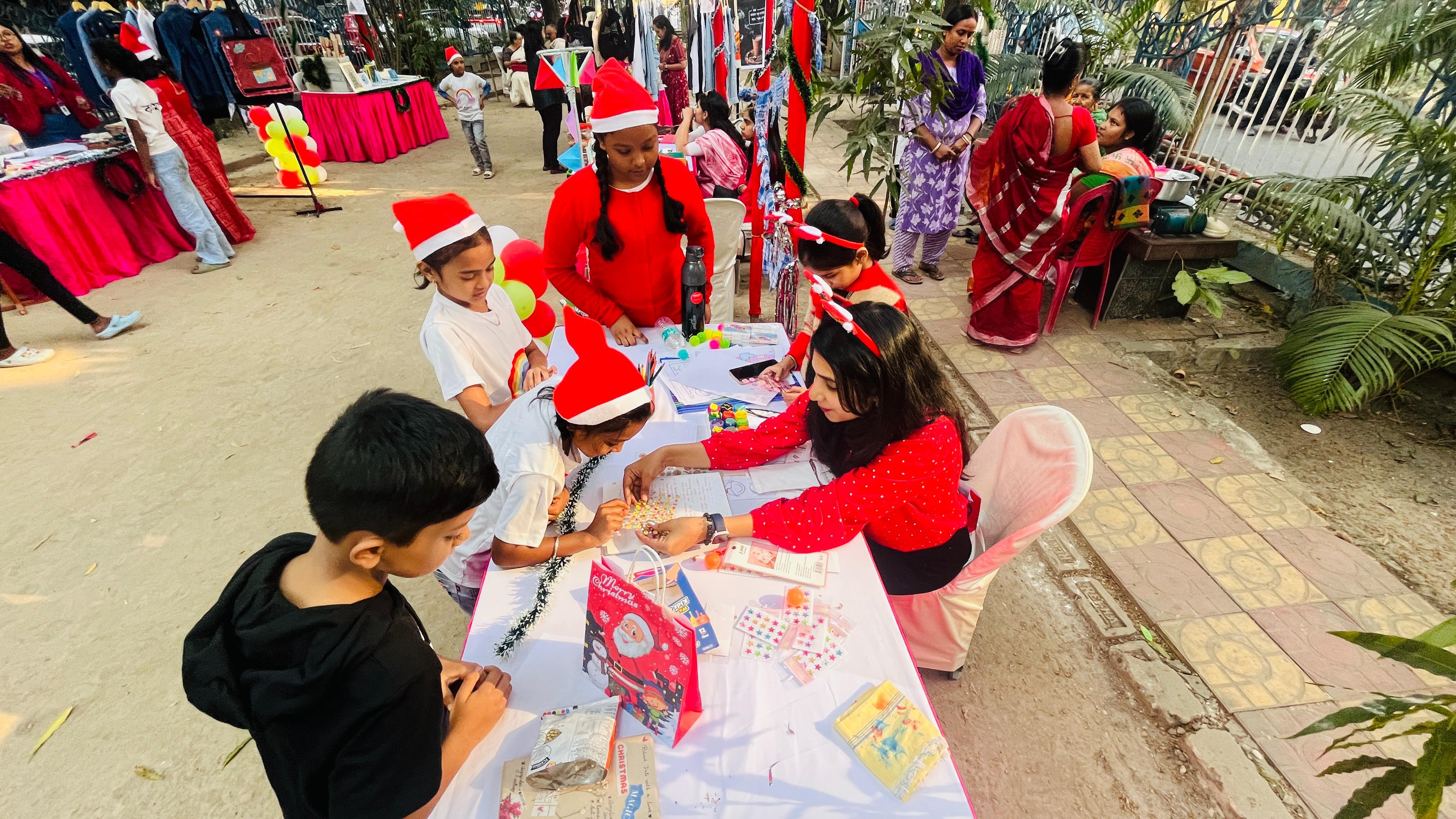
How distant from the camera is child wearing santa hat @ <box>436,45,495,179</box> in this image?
23.7ft

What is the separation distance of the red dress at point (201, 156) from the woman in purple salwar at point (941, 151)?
19.2 feet

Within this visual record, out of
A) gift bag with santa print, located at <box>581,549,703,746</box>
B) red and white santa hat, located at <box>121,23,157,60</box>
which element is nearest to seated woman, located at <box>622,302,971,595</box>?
gift bag with santa print, located at <box>581,549,703,746</box>

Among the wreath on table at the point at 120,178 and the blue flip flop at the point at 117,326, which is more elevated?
the wreath on table at the point at 120,178

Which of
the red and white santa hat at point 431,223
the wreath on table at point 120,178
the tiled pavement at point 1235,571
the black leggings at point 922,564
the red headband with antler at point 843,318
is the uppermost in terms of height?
the red and white santa hat at point 431,223

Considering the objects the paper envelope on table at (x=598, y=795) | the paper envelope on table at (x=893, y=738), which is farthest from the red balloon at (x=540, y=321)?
the paper envelope on table at (x=893, y=738)

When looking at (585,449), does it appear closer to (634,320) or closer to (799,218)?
(634,320)

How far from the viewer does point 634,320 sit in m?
2.71

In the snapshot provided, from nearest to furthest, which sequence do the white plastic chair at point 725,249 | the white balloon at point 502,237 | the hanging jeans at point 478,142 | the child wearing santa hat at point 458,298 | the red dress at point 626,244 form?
the child wearing santa hat at point 458,298
the red dress at point 626,244
the white balloon at point 502,237
the white plastic chair at point 725,249
the hanging jeans at point 478,142

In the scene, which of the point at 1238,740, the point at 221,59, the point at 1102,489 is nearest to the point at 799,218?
the point at 1102,489

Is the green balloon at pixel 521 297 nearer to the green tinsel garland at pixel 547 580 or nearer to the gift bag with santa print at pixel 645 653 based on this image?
the green tinsel garland at pixel 547 580

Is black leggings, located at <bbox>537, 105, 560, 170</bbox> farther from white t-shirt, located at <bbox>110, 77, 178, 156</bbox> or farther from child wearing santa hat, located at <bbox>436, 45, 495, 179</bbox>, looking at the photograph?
white t-shirt, located at <bbox>110, 77, 178, 156</bbox>

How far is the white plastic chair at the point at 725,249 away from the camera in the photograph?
3.69 metres

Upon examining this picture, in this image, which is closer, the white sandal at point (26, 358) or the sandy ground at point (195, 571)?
the sandy ground at point (195, 571)

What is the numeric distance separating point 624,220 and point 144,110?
4788 mm
